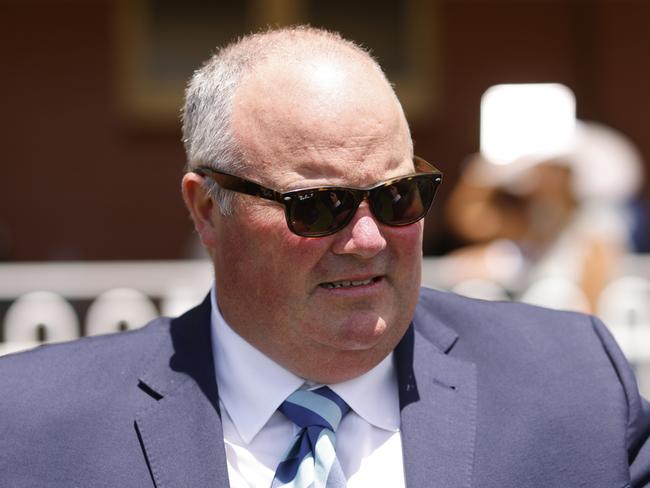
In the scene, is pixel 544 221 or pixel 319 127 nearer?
pixel 319 127

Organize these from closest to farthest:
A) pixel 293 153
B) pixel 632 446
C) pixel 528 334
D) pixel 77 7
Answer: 1. pixel 293 153
2. pixel 632 446
3. pixel 528 334
4. pixel 77 7

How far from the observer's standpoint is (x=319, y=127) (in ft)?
7.45

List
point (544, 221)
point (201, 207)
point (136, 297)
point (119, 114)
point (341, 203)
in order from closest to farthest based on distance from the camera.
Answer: point (341, 203)
point (201, 207)
point (136, 297)
point (544, 221)
point (119, 114)

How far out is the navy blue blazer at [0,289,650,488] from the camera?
2314 millimetres

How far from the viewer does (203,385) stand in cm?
244

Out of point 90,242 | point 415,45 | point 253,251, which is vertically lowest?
point 90,242

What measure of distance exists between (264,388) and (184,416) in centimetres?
19

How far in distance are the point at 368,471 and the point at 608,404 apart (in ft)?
1.85

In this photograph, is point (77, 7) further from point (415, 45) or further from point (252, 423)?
point (252, 423)

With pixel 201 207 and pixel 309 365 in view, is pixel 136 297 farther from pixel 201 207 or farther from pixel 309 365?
pixel 309 365

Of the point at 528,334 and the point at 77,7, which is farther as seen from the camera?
the point at 77,7

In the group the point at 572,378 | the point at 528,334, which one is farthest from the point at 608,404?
the point at 528,334

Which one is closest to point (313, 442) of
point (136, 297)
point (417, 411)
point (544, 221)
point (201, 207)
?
point (417, 411)

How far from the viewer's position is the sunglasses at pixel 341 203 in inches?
88.4
